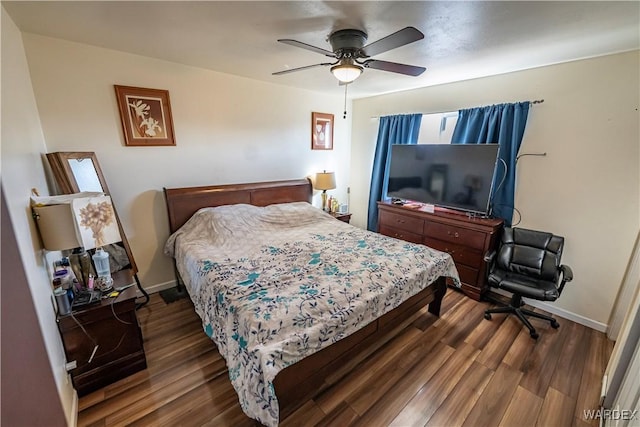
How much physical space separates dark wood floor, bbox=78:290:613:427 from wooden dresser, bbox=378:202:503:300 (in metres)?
0.56

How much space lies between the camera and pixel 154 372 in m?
1.95

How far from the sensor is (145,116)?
2621 millimetres

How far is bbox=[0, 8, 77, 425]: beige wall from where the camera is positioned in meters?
1.15

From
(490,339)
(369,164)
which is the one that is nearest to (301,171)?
(369,164)

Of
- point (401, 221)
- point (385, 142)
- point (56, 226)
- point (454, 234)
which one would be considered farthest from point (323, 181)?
point (56, 226)

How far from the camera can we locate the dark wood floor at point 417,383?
1648 mm

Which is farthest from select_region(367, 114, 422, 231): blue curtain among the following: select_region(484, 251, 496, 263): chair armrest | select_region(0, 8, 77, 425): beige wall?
select_region(0, 8, 77, 425): beige wall

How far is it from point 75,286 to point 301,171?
284 cm

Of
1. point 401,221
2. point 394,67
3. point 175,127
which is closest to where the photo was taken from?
point 394,67

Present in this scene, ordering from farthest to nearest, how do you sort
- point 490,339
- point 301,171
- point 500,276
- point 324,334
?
point 301,171
point 500,276
point 490,339
point 324,334

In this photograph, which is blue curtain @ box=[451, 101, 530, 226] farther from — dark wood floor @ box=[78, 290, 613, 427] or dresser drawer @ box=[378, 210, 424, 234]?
dark wood floor @ box=[78, 290, 613, 427]

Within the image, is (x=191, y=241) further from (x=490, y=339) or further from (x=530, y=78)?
(x=530, y=78)

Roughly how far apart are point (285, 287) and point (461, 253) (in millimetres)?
2210

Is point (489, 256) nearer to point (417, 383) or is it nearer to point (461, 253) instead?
point (461, 253)
